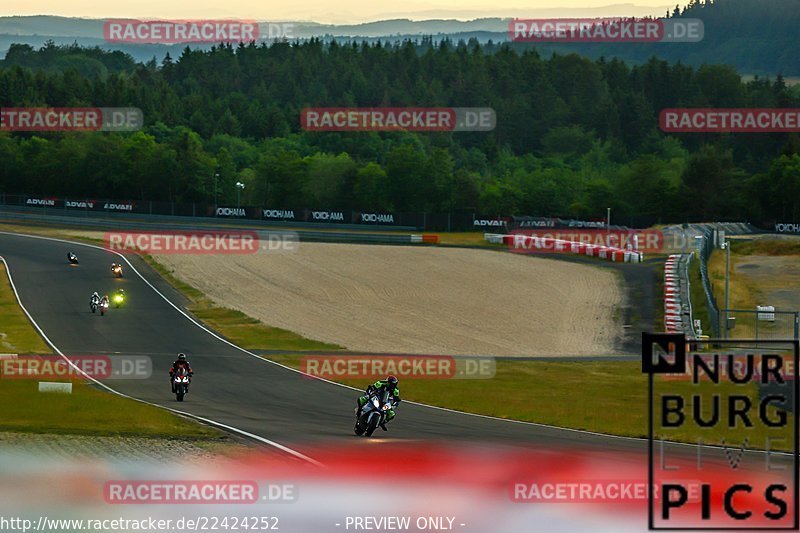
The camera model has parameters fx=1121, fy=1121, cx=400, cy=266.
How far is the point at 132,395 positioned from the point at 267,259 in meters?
46.9

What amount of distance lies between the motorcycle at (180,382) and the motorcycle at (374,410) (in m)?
8.98

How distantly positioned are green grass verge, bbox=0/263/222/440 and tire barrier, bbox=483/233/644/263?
157 feet

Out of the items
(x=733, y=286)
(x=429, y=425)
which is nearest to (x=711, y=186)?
(x=733, y=286)

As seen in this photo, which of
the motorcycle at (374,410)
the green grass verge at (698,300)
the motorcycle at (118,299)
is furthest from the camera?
the motorcycle at (118,299)

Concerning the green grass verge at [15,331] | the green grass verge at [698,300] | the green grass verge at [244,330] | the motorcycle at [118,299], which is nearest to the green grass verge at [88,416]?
the green grass verge at [15,331]

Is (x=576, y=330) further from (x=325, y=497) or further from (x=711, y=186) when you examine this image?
(x=711, y=186)
